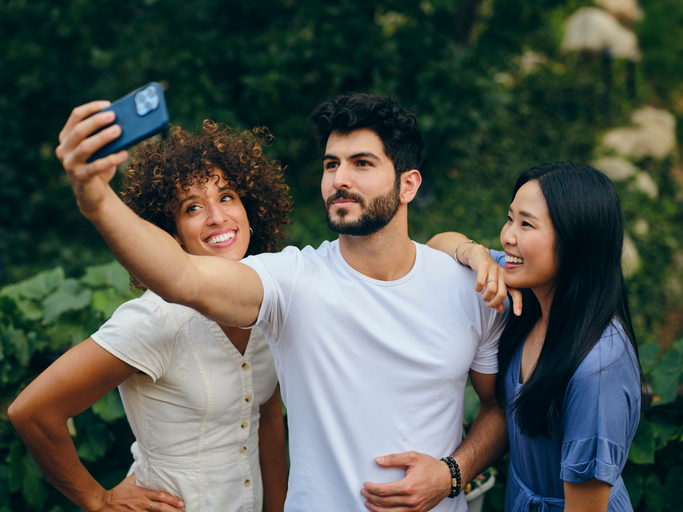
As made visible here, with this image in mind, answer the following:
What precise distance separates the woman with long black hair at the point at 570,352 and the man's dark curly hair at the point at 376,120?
470 millimetres

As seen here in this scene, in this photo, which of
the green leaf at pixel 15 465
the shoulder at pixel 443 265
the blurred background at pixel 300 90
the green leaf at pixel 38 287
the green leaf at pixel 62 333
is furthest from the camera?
the blurred background at pixel 300 90

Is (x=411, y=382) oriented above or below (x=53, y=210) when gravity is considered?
below

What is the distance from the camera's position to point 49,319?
8.45ft

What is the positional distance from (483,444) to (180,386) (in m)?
1.14

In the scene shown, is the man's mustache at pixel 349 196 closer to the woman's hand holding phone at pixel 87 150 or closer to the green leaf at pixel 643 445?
the woman's hand holding phone at pixel 87 150

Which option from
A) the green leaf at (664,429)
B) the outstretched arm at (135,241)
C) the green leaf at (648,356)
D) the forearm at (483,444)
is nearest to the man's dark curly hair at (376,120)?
the outstretched arm at (135,241)

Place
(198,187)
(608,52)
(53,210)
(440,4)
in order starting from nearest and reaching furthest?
(198,187) < (440,4) < (53,210) < (608,52)

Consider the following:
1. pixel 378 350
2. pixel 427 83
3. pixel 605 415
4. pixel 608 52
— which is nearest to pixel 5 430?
pixel 378 350

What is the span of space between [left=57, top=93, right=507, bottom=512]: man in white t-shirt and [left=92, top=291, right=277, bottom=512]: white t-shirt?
0.62 ft

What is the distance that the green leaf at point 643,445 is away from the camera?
7.10 feet

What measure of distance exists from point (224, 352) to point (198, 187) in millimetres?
652

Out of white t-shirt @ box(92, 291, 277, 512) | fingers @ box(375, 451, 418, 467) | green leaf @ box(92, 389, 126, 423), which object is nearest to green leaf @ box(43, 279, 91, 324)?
green leaf @ box(92, 389, 126, 423)

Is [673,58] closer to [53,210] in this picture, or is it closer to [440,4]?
[440,4]

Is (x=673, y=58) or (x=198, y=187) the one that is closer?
(x=198, y=187)
